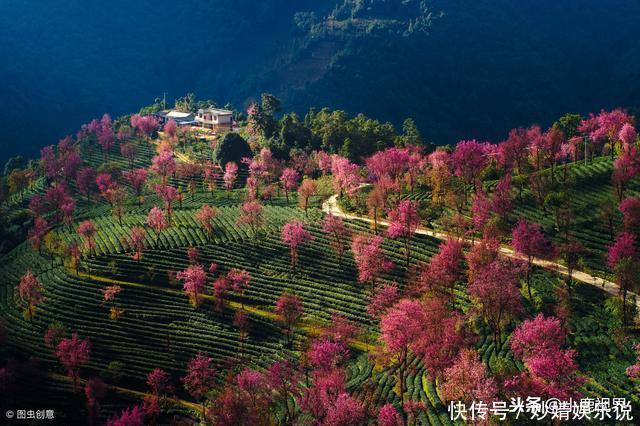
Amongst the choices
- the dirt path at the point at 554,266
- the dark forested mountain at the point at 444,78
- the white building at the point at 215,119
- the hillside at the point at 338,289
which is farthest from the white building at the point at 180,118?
the dirt path at the point at 554,266

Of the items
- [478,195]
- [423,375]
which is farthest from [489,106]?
[423,375]

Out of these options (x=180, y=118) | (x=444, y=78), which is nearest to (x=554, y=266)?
(x=180, y=118)

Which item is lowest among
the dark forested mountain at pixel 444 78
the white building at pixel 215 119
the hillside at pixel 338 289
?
the hillside at pixel 338 289

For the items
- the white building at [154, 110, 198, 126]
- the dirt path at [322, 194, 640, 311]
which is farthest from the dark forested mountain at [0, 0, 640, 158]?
the dirt path at [322, 194, 640, 311]

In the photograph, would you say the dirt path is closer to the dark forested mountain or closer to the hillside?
the hillside

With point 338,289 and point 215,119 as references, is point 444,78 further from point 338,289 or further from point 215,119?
point 338,289

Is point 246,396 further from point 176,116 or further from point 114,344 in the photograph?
point 176,116

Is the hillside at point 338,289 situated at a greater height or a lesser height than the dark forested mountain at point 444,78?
lesser

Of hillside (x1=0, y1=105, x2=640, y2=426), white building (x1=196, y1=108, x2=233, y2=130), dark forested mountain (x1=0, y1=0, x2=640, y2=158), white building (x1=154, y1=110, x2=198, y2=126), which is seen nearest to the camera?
hillside (x1=0, y1=105, x2=640, y2=426)

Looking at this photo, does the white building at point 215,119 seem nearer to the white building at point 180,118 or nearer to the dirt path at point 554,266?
the white building at point 180,118

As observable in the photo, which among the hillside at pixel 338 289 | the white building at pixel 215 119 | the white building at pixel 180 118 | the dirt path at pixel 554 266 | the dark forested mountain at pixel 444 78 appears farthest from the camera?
the dark forested mountain at pixel 444 78

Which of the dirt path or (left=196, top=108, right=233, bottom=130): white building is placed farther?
(left=196, top=108, right=233, bottom=130): white building
